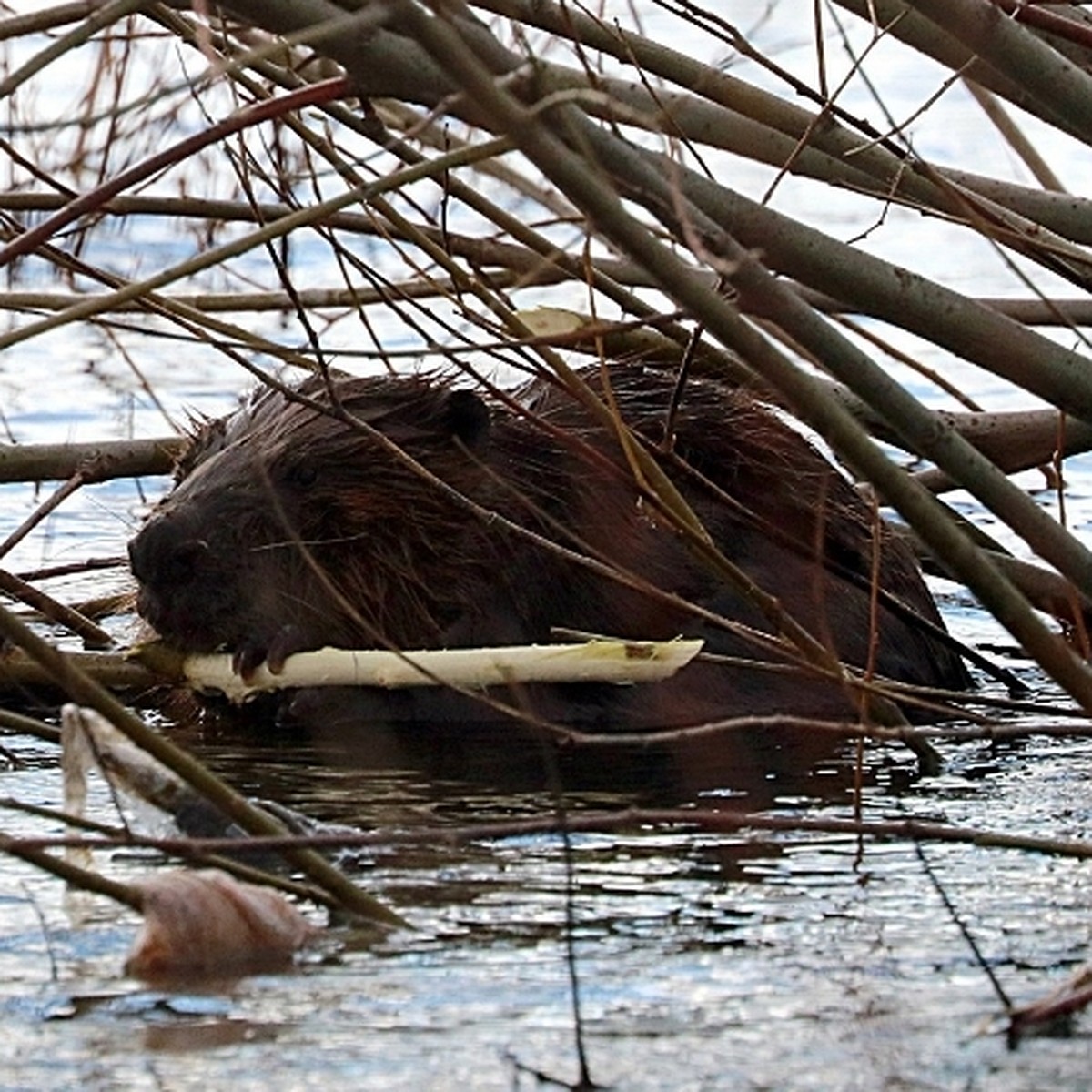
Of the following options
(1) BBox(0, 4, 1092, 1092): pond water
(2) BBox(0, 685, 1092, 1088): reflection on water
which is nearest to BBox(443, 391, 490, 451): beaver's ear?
(1) BBox(0, 4, 1092, 1092): pond water

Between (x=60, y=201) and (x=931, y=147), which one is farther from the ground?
(x=931, y=147)

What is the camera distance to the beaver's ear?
→ 395cm

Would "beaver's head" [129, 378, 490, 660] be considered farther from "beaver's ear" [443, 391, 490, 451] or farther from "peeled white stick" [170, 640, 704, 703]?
"peeled white stick" [170, 640, 704, 703]

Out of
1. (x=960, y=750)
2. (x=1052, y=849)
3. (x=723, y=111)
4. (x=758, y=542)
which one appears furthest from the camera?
(x=758, y=542)

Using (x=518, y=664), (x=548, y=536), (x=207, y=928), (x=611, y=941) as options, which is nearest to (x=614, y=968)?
(x=611, y=941)

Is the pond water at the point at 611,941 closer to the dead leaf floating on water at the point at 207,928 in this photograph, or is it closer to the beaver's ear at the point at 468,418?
the dead leaf floating on water at the point at 207,928

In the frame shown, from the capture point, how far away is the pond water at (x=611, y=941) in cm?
220

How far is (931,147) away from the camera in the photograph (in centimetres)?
805

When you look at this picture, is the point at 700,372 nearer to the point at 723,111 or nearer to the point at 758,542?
the point at 758,542

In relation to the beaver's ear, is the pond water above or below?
below

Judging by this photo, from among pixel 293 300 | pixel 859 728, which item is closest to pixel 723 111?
pixel 293 300

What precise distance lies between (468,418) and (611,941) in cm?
153

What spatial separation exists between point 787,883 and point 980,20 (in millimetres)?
885

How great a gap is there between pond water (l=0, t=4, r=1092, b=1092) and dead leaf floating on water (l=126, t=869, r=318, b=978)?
0.11 ft
